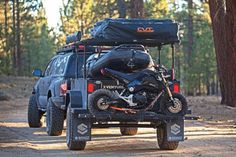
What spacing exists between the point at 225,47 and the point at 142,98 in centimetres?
1601

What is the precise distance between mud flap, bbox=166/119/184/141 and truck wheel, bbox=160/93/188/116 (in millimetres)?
392

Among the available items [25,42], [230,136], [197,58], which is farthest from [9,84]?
[230,136]

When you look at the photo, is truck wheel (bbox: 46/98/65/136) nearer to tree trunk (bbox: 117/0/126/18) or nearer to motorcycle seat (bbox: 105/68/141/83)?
motorcycle seat (bbox: 105/68/141/83)

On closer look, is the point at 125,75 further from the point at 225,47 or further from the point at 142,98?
the point at 225,47

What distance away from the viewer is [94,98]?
10945 millimetres

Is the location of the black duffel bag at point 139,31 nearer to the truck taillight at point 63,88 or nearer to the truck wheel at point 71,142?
the truck taillight at point 63,88

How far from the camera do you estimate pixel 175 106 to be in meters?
11.1

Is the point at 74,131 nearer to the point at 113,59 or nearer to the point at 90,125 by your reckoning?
the point at 90,125

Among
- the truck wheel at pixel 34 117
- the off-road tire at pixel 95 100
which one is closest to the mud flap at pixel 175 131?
the off-road tire at pixel 95 100

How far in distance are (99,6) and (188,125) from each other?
1097 inches

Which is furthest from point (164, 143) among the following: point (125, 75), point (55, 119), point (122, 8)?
point (122, 8)

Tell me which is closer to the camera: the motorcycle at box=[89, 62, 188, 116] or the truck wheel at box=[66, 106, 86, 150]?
the motorcycle at box=[89, 62, 188, 116]

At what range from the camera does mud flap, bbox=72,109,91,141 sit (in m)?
11.3

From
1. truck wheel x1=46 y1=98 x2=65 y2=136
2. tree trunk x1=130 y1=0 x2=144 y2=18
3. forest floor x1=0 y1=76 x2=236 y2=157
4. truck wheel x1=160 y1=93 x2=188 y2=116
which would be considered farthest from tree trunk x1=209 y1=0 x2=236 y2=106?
truck wheel x1=160 y1=93 x2=188 y2=116
